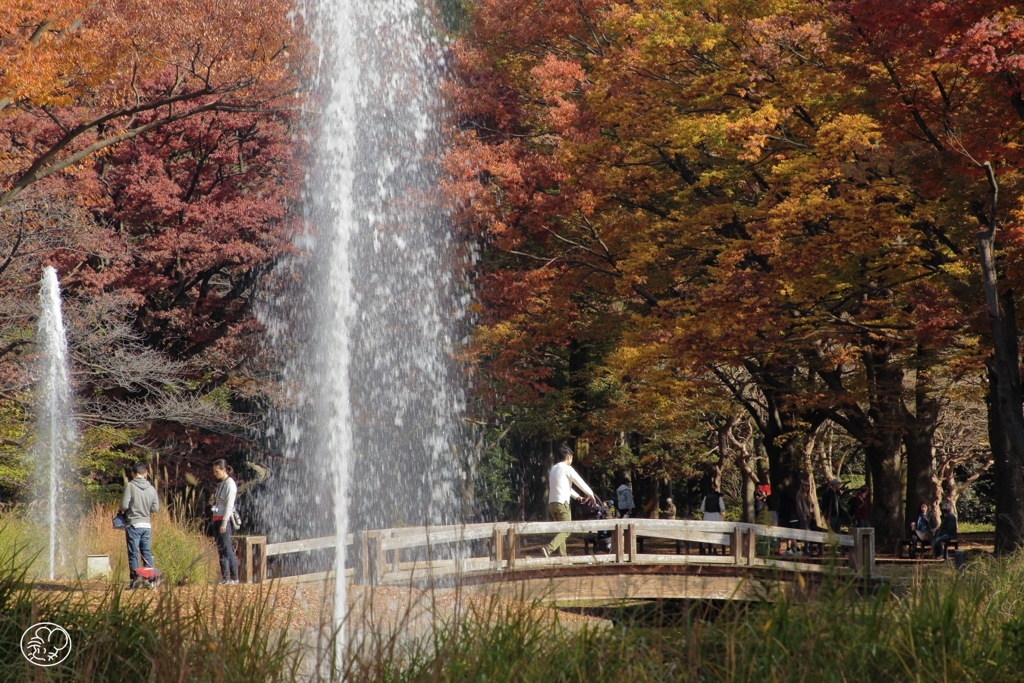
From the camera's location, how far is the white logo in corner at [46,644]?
5159mm

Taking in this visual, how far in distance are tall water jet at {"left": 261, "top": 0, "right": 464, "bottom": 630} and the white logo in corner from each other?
14751 mm

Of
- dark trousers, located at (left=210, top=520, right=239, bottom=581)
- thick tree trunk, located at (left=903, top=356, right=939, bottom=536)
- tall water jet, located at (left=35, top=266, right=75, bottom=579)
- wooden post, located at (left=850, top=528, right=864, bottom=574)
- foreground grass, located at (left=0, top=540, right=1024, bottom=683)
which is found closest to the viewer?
foreground grass, located at (left=0, top=540, right=1024, bottom=683)

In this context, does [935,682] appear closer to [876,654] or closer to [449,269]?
[876,654]

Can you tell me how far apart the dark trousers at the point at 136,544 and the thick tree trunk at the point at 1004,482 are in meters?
10.7

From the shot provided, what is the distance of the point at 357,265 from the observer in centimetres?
2475

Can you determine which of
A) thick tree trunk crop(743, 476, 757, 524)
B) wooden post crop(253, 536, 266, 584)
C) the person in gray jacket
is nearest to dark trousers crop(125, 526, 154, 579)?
the person in gray jacket

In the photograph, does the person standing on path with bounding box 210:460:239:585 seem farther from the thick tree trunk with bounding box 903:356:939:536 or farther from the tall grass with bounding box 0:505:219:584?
the thick tree trunk with bounding box 903:356:939:536

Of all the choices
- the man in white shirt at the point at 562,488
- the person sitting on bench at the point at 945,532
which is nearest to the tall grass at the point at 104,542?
the man in white shirt at the point at 562,488

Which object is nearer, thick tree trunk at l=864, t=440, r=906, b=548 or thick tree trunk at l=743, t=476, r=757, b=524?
thick tree trunk at l=864, t=440, r=906, b=548

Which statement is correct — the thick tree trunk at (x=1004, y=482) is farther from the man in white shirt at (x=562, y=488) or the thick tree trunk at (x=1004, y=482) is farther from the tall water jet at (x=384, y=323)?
the tall water jet at (x=384, y=323)

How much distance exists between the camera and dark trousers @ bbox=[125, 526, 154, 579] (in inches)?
445

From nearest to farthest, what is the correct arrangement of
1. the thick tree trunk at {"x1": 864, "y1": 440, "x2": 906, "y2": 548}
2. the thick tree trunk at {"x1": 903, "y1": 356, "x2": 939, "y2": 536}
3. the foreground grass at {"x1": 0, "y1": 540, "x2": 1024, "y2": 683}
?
the foreground grass at {"x1": 0, "y1": 540, "x2": 1024, "y2": 683} < the thick tree trunk at {"x1": 903, "y1": 356, "x2": 939, "y2": 536} < the thick tree trunk at {"x1": 864, "y1": 440, "x2": 906, "y2": 548}

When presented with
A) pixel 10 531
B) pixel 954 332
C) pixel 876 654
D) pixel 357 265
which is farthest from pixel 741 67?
pixel 876 654

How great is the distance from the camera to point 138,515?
11.3 metres
